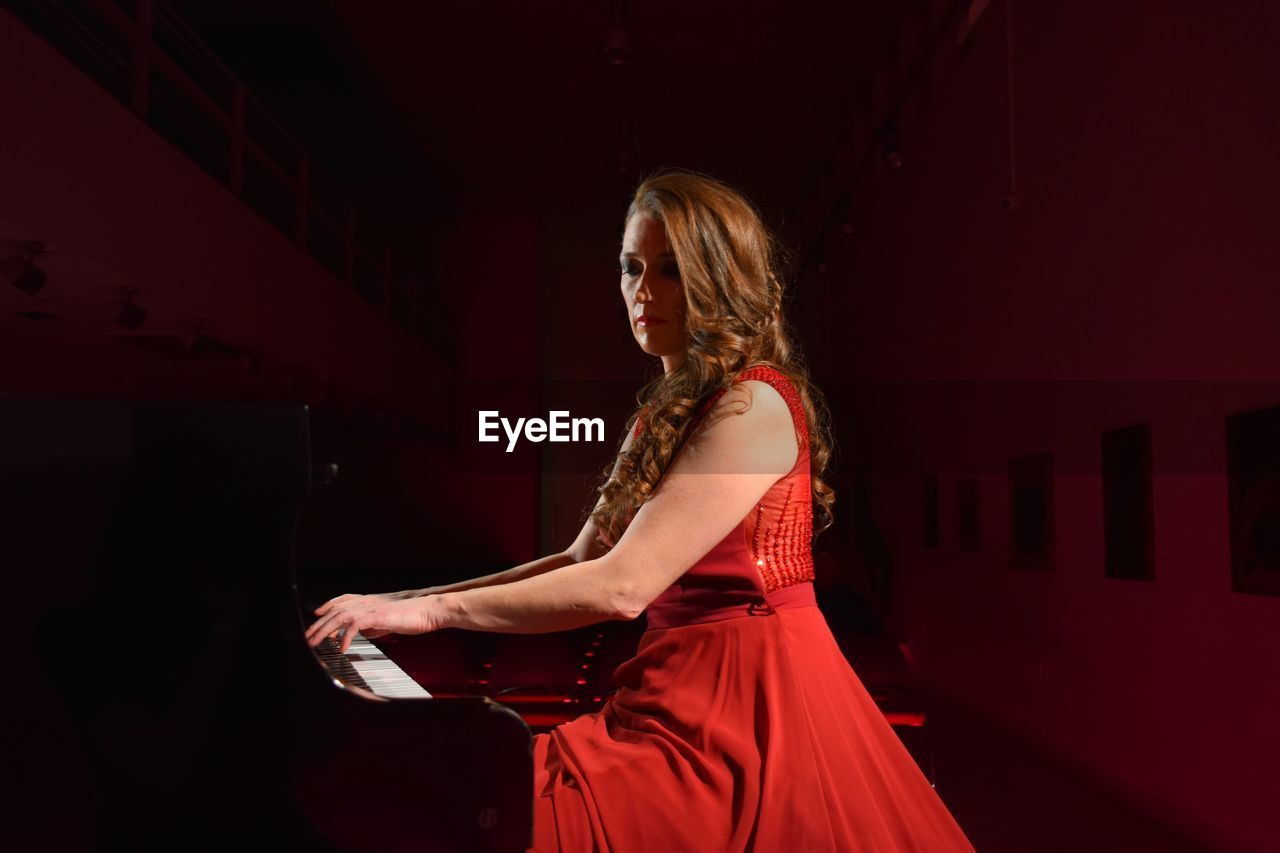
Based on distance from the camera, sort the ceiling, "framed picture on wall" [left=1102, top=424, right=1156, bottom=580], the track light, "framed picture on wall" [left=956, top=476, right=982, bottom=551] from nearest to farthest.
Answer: "framed picture on wall" [left=1102, top=424, right=1156, bottom=580]
the track light
"framed picture on wall" [left=956, top=476, right=982, bottom=551]
the ceiling

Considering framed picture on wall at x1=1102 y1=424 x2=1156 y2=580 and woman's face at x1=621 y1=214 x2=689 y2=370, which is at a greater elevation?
woman's face at x1=621 y1=214 x2=689 y2=370

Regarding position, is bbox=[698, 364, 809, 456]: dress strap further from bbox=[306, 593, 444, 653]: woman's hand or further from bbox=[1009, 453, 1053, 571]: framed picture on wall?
bbox=[1009, 453, 1053, 571]: framed picture on wall

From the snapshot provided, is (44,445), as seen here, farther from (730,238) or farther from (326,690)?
(730,238)

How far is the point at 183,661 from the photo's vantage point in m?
1.06

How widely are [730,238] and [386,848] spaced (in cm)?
80

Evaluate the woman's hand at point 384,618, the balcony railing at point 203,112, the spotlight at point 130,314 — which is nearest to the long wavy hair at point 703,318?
the woman's hand at point 384,618

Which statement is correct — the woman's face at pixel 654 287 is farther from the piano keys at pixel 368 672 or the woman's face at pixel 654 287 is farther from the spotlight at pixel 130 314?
the spotlight at pixel 130 314

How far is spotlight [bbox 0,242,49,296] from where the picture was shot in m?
4.61

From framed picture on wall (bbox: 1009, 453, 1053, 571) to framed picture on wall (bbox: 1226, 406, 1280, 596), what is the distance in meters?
1.79

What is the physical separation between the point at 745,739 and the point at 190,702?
573mm

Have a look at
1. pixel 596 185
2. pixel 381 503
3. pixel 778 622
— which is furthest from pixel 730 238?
pixel 381 503

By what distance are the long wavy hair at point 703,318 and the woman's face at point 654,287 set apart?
0.7 inches

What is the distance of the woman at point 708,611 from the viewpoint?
118cm

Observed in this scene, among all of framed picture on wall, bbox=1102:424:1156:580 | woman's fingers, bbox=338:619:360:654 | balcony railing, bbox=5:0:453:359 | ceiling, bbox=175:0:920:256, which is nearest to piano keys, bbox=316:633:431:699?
woman's fingers, bbox=338:619:360:654
